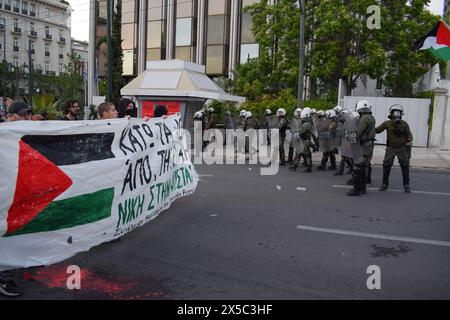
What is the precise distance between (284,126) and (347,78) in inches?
431

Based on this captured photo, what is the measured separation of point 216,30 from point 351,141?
25.9 meters

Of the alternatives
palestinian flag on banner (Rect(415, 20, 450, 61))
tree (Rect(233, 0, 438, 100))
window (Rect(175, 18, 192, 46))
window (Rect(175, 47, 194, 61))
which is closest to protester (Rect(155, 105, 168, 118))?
palestinian flag on banner (Rect(415, 20, 450, 61))

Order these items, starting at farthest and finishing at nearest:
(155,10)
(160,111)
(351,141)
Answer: (155,10)
(351,141)
(160,111)

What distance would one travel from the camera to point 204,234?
233 inches

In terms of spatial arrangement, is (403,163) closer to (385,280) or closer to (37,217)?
(385,280)

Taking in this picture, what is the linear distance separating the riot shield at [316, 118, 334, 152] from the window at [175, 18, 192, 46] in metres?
23.9

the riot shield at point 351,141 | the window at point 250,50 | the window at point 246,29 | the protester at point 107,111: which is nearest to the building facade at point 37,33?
the window at point 246,29

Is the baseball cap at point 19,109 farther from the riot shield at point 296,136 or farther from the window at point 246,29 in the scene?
the window at point 246,29

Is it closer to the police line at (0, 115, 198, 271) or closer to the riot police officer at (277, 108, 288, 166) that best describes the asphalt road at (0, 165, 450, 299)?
the police line at (0, 115, 198, 271)

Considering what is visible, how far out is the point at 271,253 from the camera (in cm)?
516

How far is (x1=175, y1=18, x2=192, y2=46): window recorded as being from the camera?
113 ft

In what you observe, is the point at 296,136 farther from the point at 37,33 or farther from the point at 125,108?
the point at 37,33

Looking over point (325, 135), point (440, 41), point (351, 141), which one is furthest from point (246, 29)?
point (351, 141)

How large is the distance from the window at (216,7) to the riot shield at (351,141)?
2387cm
